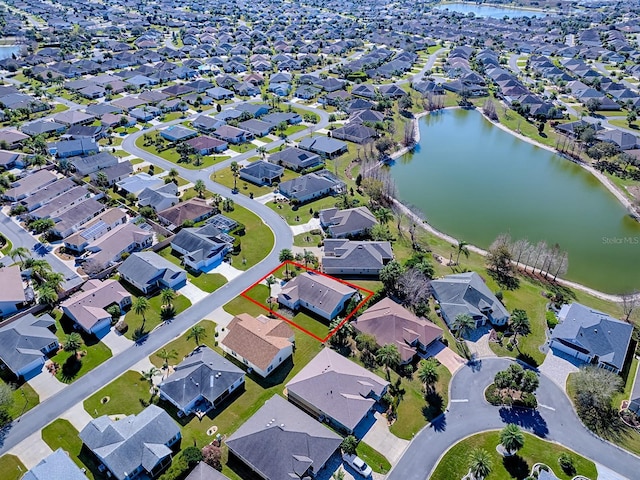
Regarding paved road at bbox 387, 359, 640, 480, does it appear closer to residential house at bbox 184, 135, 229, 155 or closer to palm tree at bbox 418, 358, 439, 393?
palm tree at bbox 418, 358, 439, 393

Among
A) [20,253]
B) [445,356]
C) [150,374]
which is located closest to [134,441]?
[150,374]

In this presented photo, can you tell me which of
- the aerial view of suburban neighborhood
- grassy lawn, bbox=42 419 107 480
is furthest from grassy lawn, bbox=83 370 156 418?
grassy lawn, bbox=42 419 107 480

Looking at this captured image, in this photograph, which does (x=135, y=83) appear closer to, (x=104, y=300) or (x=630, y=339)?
(x=104, y=300)

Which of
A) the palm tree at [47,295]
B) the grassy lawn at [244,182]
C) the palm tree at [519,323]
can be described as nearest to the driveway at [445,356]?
the palm tree at [519,323]

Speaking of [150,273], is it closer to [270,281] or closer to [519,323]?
[270,281]

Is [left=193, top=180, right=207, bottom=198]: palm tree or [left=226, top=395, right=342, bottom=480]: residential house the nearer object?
[left=226, top=395, right=342, bottom=480]: residential house
